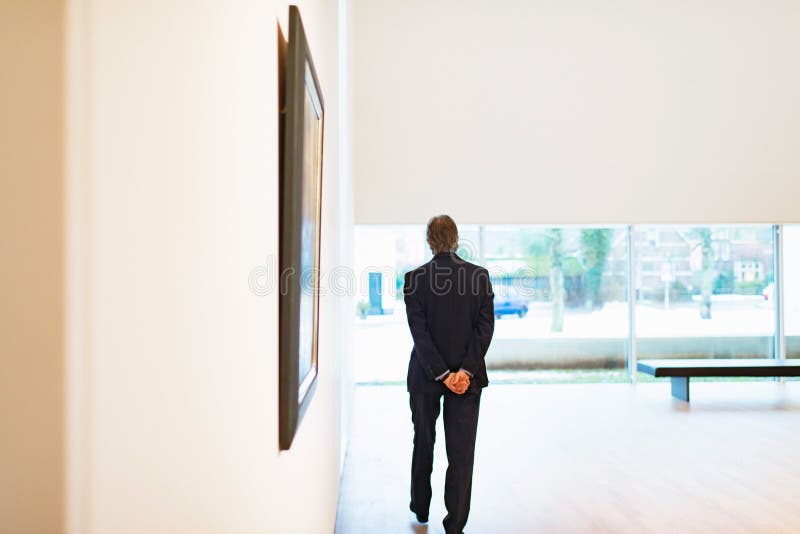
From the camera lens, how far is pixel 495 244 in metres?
10.0

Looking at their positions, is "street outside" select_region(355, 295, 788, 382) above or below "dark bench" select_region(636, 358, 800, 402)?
above

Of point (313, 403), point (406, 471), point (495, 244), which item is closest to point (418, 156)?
point (495, 244)

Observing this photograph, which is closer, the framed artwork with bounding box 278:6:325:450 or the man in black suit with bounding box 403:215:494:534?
the framed artwork with bounding box 278:6:325:450

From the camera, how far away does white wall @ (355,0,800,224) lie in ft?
30.6

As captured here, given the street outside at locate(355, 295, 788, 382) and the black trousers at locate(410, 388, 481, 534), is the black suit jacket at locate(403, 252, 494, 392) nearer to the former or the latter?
the black trousers at locate(410, 388, 481, 534)

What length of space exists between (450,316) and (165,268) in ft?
10.1

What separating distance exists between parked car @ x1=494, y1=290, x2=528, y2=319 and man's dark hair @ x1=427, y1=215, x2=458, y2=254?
6.32 metres

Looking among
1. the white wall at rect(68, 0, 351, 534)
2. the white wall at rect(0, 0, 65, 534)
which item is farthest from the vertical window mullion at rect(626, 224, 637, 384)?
the white wall at rect(0, 0, 65, 534)

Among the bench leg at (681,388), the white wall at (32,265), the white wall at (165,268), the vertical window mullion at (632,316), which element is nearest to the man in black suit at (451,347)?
the white wall at (165,268)

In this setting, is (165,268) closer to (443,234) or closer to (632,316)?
(443,234)

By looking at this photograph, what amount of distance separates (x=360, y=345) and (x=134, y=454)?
939 centimetres

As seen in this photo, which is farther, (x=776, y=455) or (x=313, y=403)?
(x=776, y=455)

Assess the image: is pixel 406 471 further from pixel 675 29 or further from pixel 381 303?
pixel 675 29

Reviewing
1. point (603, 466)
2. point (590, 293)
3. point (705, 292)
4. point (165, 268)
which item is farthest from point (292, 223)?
point (705, 292)
